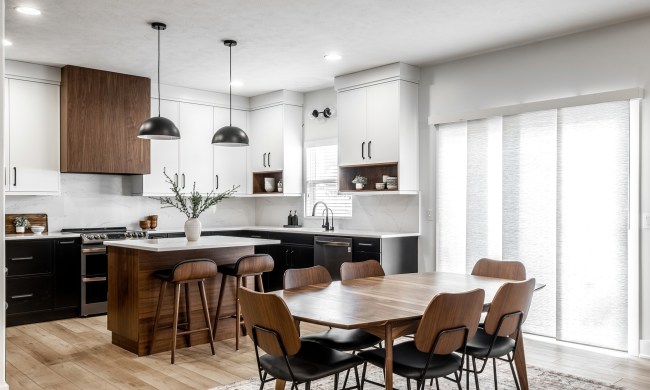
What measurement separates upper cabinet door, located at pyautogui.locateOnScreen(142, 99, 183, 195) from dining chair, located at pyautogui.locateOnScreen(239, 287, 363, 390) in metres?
4.52

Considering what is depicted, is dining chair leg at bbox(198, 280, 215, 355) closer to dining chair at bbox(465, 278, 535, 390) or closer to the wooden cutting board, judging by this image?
dining chair at bbox(465, 278, 535, 390)

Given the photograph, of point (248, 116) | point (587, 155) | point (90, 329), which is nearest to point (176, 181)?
point (248, 116)

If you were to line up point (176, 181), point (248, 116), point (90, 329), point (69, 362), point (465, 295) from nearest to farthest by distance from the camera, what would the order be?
point (465, 295) → point (69, 362) → point (90, 329) → point (176, 181) → point (248, 116)

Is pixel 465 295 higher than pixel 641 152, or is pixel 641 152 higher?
pixel 641 152

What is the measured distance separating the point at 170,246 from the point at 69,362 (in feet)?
3.78

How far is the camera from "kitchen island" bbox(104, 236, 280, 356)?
449 cm

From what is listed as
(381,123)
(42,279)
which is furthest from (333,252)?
(42,279)

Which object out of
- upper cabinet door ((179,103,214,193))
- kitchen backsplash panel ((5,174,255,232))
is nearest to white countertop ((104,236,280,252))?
kitchen backsplash panel ((5,174,255,232))

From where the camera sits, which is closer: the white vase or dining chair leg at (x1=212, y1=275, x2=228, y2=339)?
dining chair leg at (x1=212, y1=275, x2=228, y2=339)

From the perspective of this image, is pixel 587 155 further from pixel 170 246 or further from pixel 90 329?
pixel 90 329

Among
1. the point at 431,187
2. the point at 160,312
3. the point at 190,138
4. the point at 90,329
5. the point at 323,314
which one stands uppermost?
the point at 190,138

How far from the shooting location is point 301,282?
3.59m

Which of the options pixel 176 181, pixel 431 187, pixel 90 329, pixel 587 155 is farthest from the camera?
pixel 176 181

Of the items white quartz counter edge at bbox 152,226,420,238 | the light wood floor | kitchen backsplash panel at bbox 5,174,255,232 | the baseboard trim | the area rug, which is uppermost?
kitchen backsplash panel at bbox 5,174,255,232
